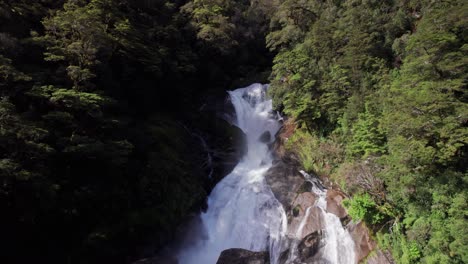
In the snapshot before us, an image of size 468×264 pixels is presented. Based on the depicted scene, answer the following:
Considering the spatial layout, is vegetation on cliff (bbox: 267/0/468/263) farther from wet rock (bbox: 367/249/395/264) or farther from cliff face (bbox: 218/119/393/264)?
cliff face (bbox: 218/119/393/264)

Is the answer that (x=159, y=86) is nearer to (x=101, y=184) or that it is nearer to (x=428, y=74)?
(x=101, y=184)

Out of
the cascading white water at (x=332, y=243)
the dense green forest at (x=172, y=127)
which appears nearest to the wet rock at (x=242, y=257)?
the cascading white water at (x=332, y=243)

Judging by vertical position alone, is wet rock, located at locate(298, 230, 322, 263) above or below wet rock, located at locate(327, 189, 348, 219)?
below

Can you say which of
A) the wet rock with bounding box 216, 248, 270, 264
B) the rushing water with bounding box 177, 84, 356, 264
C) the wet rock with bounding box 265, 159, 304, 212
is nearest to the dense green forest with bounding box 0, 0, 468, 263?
the wet rock with bounding box 265, 159, 304, 212

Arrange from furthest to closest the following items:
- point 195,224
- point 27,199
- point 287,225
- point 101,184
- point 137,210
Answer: point 195,224
point 287,225
point 137,210
point 101,184
point 27,199

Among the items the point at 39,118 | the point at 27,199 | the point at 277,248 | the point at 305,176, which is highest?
the point at 39,118

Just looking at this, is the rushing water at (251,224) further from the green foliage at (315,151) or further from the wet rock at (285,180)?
the green foliage at (315,151)

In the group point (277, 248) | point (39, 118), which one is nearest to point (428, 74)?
point (277, 248)
